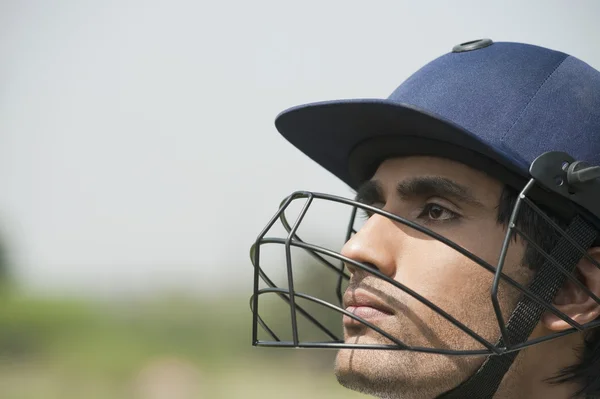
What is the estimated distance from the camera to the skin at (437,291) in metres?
1.52

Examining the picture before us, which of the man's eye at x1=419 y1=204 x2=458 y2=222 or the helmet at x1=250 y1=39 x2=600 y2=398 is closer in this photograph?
the helmet at x1=250 y1=39 x2=600 y2=398

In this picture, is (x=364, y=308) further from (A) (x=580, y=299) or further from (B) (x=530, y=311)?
(A) (x=580, y=299)

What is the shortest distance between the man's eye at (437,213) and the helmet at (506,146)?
0.10m

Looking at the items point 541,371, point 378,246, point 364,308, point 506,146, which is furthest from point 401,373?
point 506,146

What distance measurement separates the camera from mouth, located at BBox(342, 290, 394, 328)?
153 centimetres

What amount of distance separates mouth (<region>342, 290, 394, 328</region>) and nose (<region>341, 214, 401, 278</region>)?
2.4 inches

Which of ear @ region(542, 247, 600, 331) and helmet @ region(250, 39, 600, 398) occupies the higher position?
helmet @ region(250, 39, 600, 398)

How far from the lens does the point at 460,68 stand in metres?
1.69

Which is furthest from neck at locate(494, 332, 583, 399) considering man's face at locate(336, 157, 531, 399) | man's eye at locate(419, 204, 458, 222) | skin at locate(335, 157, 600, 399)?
man's eye at locate(419, 204, 458, 222)

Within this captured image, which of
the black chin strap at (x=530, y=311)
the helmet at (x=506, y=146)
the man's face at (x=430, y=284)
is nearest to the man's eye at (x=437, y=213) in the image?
the man's face at (x=430, y=284)

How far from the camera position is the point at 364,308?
1.55 metres

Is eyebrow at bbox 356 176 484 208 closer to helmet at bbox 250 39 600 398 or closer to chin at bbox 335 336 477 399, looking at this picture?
helmet at bbox 250 39 600 398

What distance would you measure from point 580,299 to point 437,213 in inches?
13.4

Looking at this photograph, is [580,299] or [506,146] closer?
[506,146]
